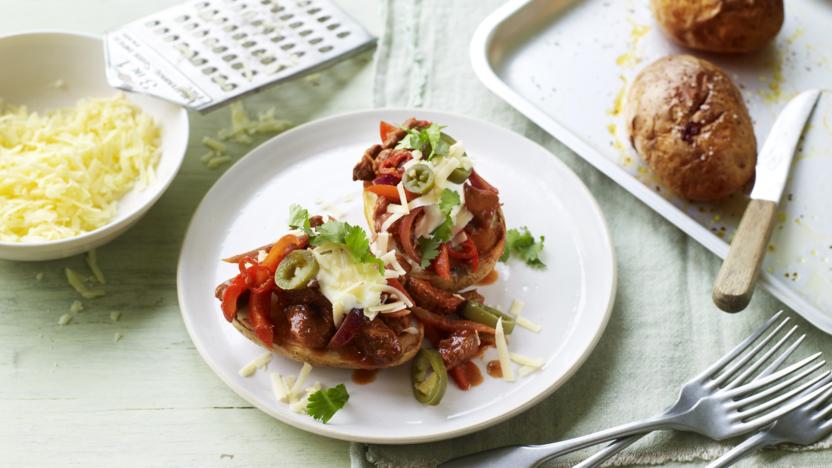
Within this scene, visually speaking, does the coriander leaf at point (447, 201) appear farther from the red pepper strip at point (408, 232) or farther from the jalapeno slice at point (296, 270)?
the jalapeno slice at point (296, 270)

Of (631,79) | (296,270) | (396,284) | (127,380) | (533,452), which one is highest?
(296,270)

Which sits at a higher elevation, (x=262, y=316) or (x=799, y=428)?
(x=262, y=316)

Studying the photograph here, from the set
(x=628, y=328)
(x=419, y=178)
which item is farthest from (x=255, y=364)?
(x=628, y=328)

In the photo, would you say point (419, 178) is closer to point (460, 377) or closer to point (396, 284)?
point (396, 284)

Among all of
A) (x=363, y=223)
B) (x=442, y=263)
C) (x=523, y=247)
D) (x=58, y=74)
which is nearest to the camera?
(x=442, y=263)

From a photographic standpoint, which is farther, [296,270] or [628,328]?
[628,328]

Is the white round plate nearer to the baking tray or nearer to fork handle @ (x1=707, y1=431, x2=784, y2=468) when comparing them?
the baking tray

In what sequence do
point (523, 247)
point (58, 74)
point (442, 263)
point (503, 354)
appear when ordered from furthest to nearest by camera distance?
point (58, 74), point (523, 247), point (442, 263), point (503, 354)

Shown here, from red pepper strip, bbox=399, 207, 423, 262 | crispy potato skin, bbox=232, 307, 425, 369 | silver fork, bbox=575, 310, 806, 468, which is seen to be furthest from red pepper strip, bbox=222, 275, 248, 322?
silver fork, bbox=575, 310, 806, 468
